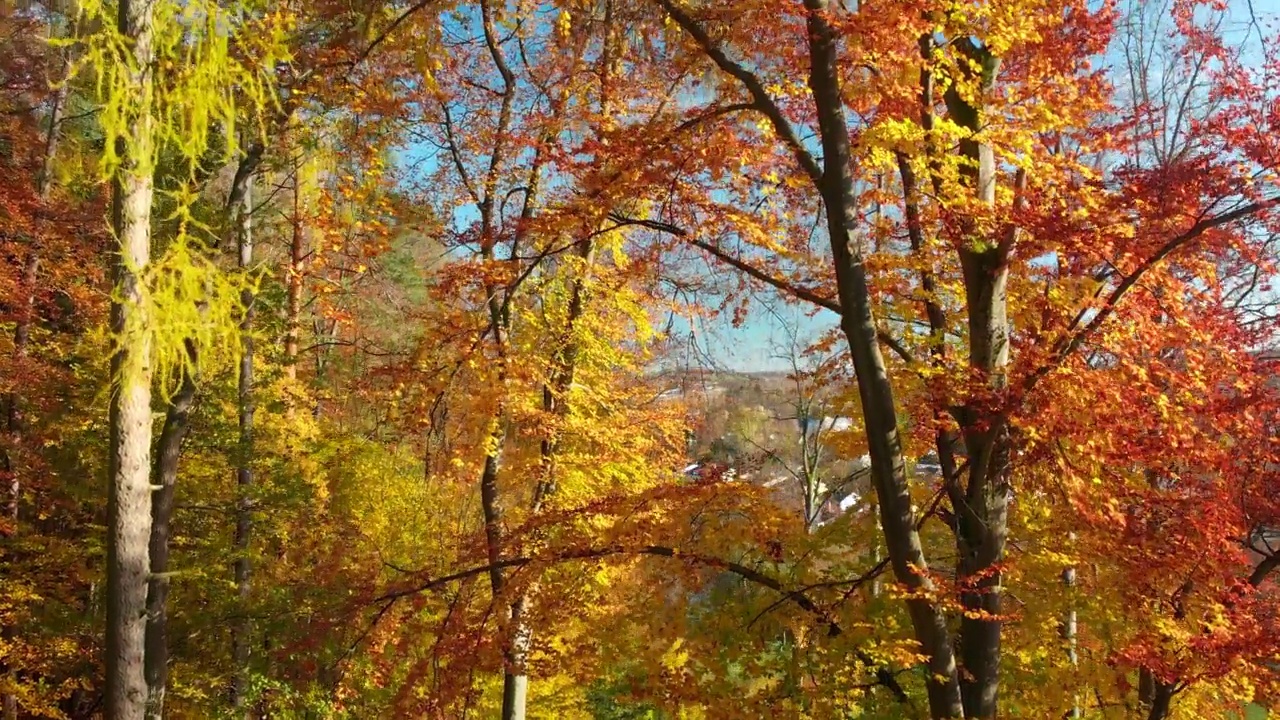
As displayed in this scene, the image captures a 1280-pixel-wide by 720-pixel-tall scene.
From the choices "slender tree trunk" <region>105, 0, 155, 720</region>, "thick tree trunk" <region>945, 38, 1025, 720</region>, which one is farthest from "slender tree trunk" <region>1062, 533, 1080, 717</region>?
"slender tree trunk" <region>105, 0, 155, 720</region>

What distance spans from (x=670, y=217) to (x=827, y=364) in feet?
6.74

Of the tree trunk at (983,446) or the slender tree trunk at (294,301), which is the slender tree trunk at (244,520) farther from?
the tree trunk at (983,446)

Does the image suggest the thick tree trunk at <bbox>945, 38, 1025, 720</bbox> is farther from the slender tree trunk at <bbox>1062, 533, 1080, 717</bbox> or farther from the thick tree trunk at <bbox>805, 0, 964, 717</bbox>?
the slender tree trunk at <bbox>1062, 533, 1080, 717</bbox>

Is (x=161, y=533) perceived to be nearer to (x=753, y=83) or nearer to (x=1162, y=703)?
(x=753, y=83)

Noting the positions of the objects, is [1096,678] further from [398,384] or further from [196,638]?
[196,638]

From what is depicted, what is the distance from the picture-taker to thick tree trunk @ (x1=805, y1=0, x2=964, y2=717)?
14.2 feet

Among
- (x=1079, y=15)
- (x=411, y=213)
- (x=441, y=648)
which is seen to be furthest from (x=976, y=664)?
(x=411, y=213)

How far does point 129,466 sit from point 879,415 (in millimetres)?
4817

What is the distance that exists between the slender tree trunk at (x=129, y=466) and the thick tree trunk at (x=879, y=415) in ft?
13.5

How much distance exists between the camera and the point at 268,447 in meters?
11.2

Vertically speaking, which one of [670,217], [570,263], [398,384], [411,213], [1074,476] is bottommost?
[1074,476]

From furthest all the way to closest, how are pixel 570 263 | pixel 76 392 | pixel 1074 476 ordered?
pixel 76 392, pixel 570 263, pixel 1074 476

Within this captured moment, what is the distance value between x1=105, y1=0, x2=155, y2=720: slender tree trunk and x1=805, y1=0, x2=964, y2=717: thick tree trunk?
4106 mm

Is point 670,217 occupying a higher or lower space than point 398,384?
higher
